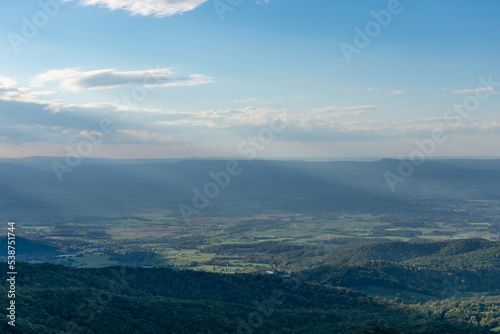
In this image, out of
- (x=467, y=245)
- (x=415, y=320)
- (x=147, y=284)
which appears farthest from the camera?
(x=467, y=245)

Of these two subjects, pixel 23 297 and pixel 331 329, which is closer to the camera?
Answer: pixel 23 297

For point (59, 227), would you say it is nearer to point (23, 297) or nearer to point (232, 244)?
point (232, 244)

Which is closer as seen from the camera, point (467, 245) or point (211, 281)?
point (211, 281)

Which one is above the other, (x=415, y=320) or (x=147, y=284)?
(x=147, y=284)

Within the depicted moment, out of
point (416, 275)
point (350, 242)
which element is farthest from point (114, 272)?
point (350, 242)

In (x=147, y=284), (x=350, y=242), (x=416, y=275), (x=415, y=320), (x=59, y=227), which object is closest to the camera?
(x=415, y=320)

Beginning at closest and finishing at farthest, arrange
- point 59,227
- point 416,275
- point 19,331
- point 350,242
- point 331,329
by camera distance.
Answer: point 19,331, point 331,329, point 416,275, point 350,242, point 59,227

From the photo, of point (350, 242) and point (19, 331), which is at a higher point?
point (19, 331)

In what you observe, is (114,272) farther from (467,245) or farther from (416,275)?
(467,245)

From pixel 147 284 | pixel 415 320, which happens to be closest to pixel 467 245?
pixel 415 320
